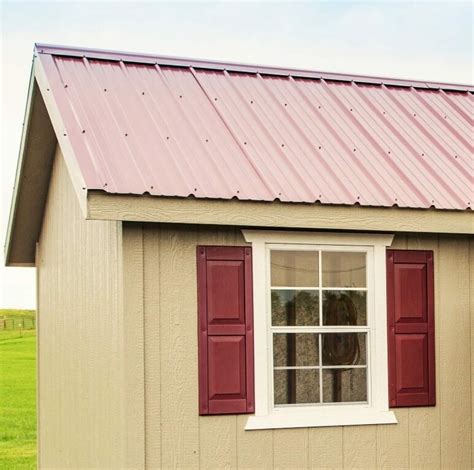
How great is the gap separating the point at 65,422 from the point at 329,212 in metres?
4.37

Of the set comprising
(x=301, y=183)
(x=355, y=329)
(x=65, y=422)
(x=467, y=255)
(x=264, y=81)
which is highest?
(x=264, y=81)

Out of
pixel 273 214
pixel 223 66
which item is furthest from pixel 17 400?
pixel 273 214

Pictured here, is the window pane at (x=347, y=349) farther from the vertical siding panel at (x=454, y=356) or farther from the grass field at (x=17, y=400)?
Result: the grass field at (x=17, y=400)

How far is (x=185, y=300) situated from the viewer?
8.84 metres

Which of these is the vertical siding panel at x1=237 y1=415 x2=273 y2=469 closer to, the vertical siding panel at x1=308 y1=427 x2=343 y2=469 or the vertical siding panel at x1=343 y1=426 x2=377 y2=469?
the vertical siding panel at x1=308 y1=427 x2=343 y2=469

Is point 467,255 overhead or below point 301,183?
below

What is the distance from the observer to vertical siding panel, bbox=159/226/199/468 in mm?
8758

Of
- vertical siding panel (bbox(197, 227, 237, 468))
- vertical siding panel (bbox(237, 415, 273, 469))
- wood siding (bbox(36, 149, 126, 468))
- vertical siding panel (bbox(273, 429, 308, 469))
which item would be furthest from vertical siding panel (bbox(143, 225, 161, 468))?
vertical siding panel (bbox(273, 429, 308, 469))

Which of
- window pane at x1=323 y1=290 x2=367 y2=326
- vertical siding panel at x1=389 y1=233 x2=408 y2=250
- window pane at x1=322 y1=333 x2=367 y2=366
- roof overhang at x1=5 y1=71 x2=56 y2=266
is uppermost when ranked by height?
roof overhang at x1=5 y1=71 x2=56 y2=266

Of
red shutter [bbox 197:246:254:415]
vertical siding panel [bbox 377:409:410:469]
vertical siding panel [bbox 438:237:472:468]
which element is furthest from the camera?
vertical siding panel [bbox 438:237:472:468]

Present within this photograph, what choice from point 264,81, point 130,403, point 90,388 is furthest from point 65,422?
point 264,81

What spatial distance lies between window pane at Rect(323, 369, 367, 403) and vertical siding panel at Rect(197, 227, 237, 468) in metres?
0.97

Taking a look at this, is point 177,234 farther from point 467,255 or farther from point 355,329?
point 467,255

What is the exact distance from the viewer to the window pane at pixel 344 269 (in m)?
9.38
